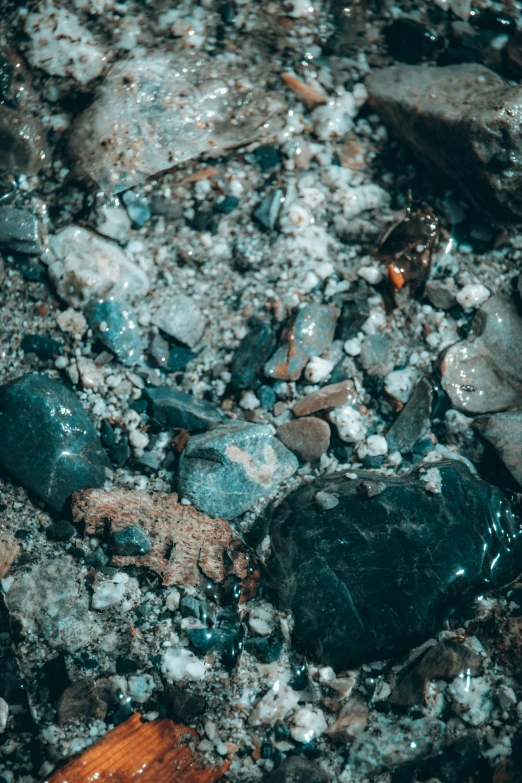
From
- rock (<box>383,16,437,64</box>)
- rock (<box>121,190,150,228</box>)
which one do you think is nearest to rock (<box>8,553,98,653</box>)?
rock (<box>121,190,150,228</box>)

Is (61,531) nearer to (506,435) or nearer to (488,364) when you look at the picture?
(506,435)

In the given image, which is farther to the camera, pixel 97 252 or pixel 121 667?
pixel 97 252

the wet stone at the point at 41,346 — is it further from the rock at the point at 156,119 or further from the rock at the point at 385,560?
the rock at the point at 385,560

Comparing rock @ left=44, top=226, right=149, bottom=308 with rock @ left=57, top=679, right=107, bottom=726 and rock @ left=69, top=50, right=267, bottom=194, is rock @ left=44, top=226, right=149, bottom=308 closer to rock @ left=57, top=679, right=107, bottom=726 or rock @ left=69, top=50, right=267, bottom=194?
rock @ left=69, top=50, right=267, bottom=194

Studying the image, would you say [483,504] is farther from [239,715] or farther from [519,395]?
[239,715]

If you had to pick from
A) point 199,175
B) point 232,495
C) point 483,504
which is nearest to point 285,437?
point 232,495

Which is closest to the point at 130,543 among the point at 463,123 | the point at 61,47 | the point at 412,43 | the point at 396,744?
the point at 396,744

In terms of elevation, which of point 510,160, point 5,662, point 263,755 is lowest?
point 263,755
